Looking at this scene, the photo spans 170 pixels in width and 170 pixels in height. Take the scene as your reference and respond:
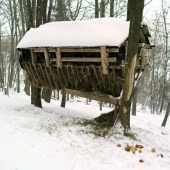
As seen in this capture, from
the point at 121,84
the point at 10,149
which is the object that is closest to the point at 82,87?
the point at 121,84

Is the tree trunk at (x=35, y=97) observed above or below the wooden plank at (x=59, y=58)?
below


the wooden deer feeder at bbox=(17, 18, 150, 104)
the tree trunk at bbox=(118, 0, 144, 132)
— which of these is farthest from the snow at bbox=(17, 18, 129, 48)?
the tree trunk at bbox=(118, 0, 144, 132)

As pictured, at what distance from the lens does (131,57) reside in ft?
17.4

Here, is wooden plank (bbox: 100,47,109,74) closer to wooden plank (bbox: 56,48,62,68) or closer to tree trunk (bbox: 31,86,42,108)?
wooden plank (bbox: 56,48,62,68)

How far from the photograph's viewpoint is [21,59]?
25.9 ft

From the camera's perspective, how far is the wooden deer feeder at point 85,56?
563 centimetres

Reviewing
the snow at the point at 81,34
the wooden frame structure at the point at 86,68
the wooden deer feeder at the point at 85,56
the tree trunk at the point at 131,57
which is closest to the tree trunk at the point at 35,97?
the wooden frame structure at the point at 86,68

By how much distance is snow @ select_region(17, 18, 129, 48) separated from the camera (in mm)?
5461

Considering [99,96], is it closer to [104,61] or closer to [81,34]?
[104,61]

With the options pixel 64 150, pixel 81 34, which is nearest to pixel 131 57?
pixel 81 34

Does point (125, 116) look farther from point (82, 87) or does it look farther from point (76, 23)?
point (76, 23)

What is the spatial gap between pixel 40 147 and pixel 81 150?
97 centimetres

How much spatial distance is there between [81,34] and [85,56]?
3.07ft

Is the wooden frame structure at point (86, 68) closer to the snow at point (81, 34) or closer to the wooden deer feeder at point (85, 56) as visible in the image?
the wooden deer feeder at point (85, 56)
